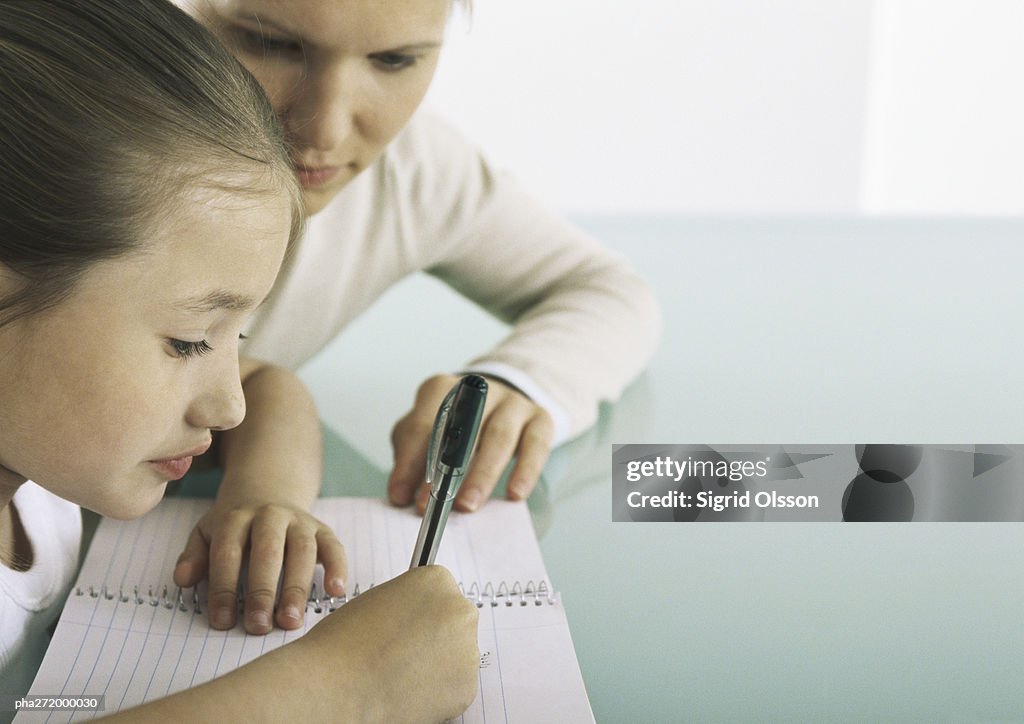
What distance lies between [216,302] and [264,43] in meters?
0.20

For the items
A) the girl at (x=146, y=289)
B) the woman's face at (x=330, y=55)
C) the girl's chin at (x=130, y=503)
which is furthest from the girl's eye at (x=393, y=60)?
the girl's chin at (x=130, y=503)

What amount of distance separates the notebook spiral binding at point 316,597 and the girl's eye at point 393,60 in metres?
0.26

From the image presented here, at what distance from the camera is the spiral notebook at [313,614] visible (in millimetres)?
429

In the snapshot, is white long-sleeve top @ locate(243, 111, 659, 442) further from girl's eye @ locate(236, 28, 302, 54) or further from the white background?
the white background

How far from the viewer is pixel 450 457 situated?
1.57 ft

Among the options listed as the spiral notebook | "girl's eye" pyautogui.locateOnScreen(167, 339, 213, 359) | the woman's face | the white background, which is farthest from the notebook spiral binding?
the white background

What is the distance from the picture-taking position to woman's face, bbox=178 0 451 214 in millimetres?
552

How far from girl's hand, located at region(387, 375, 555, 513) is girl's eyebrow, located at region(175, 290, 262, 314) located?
0.19 metres

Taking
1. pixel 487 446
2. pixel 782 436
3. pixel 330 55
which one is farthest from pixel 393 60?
pixel 782 436

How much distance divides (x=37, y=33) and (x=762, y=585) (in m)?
0.37

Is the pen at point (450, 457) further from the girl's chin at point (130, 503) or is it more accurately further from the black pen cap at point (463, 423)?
the girl's chin at point (130, 503)

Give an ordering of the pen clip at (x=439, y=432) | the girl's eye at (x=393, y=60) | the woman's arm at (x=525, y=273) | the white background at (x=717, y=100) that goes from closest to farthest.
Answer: the pen clip at (x=439, y=432)
the girl's eye at (x=393, y=60)
the woman's arm at (x=525, y=273)
the white background at (x=717, y=100)

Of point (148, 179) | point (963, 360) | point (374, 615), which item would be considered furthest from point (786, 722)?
point (963, 360)

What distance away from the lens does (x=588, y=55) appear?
186 cm
